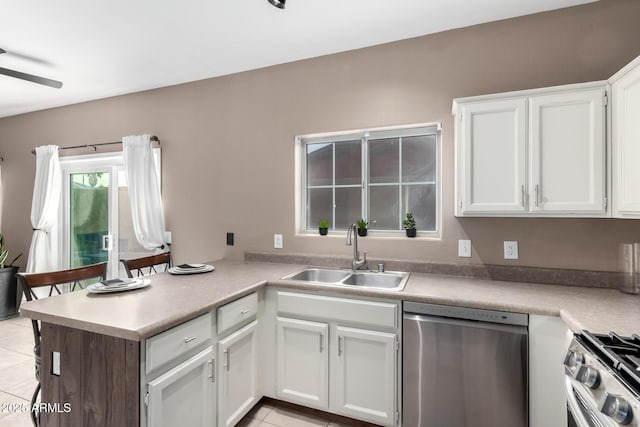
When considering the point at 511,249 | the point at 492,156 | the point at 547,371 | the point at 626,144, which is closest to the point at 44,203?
the point at 492,156

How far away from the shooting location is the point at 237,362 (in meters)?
1.86

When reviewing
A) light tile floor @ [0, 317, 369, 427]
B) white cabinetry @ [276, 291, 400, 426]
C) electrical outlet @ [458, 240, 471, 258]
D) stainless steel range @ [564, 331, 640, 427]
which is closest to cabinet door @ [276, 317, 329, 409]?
white cabinetry @ [276, 291, 400, 426]

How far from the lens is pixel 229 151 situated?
290 cm

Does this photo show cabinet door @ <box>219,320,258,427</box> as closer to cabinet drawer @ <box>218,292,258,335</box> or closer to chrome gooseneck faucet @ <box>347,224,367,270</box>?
cabinet drawer @ <box>218,292,258,335</box>

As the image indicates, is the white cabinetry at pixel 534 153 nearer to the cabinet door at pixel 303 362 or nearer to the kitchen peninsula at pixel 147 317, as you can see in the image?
the kitchen peninsula at pixel 147 317

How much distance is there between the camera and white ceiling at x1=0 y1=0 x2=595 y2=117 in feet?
6.43

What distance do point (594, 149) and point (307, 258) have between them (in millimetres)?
1949

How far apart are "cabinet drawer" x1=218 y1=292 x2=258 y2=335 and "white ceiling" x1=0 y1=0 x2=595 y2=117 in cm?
182

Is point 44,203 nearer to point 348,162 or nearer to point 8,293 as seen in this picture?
point 8,293

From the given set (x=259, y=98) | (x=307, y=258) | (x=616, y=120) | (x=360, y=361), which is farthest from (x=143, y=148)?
(x=616, y=120)

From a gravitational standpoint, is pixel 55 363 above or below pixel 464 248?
below

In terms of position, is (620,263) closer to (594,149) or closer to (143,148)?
(594,149)

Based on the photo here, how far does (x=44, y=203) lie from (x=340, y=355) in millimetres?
3924

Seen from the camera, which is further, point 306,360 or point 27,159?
point 27,159
